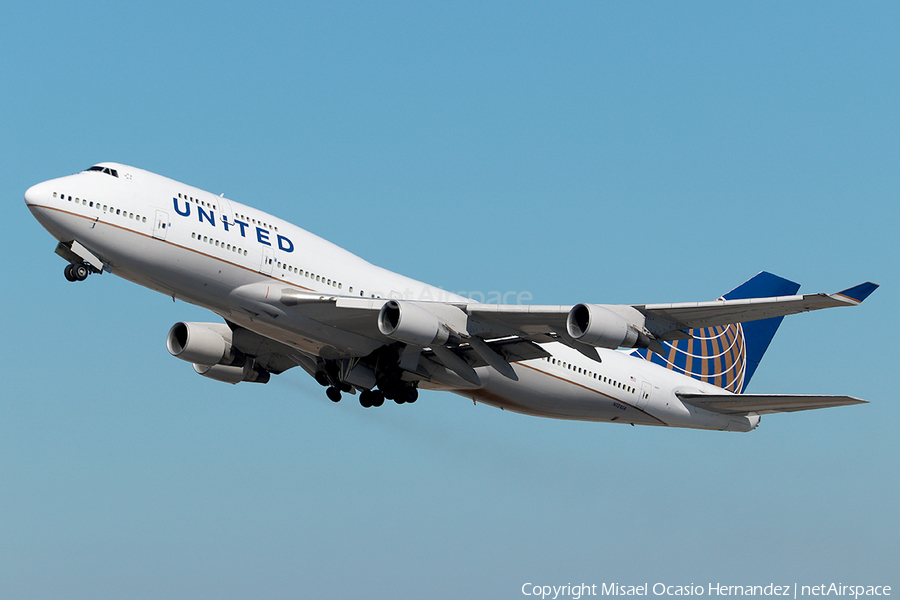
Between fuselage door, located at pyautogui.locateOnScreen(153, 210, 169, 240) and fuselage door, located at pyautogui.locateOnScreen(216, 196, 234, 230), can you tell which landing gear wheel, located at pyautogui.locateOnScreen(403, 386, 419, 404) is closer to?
fuselage door, located at pyautogui.locateOnScreen(216, 196, 234, 230)

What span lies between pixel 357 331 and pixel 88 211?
817cm

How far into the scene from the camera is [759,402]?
3350 cm

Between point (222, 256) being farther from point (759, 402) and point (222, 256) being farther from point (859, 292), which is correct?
point (759, 402)

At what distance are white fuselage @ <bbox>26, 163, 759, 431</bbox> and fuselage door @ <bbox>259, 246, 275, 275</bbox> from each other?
0.03 metres

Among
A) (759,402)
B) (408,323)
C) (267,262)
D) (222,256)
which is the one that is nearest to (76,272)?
(222,256)

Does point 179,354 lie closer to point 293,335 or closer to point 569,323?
point 293,335

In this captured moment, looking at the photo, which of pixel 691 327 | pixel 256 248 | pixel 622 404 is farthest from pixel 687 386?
pixel 256 248

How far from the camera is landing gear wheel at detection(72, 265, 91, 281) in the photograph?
84.5 feet

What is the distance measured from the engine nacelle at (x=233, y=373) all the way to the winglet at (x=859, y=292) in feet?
65.2

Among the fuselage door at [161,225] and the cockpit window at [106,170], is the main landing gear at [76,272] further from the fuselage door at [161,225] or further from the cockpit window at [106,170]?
the cockpit window at [106,170]

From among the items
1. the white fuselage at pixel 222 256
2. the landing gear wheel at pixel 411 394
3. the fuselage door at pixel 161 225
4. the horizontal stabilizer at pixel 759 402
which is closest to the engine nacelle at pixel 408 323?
the white fuselage at pixel 222 256

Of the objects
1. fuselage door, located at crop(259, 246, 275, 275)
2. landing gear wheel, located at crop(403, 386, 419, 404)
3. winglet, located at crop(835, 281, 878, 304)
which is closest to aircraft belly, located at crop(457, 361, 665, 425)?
landing gear wheel, located at crop(403, 386, 419, 404)

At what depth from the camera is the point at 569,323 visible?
2641 centimetres

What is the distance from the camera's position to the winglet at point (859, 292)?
2180cm
